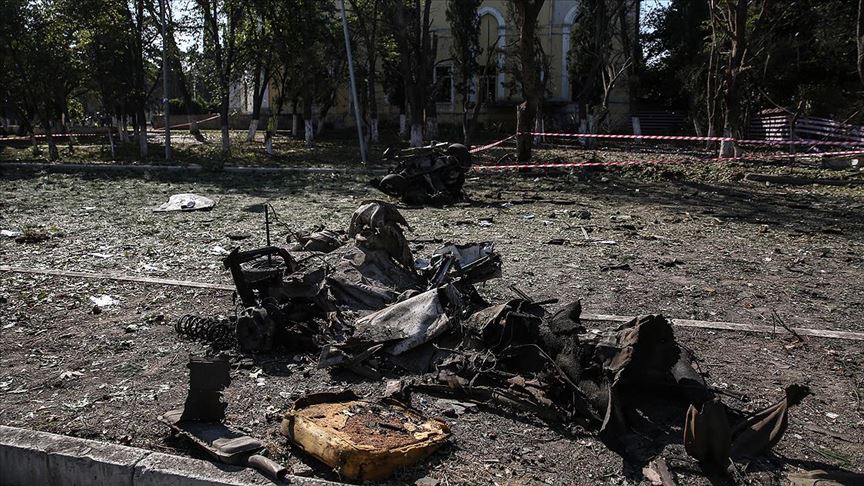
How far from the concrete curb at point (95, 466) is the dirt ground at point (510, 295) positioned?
179 mm

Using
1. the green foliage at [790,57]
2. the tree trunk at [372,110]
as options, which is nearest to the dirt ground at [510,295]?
the green foliage at [790,57]

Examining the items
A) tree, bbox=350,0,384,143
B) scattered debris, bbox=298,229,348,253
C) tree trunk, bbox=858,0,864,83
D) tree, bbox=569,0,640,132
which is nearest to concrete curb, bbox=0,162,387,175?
scattered debris, bbox=298,229,348,253

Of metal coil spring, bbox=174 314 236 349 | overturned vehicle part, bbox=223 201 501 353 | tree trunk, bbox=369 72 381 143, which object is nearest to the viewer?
overturned vehicle part, bbox=223 201 501 353

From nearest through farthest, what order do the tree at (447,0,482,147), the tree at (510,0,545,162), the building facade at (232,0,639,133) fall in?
the tree at (510,0,545,162), the tree at (447,0,482,147), the building facade at (232,0,639,133)

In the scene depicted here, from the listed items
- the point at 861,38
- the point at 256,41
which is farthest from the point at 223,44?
the point at 861,38

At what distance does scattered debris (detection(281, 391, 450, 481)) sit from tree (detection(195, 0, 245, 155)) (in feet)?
69.1

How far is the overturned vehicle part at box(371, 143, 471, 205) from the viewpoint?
1210 centimetres

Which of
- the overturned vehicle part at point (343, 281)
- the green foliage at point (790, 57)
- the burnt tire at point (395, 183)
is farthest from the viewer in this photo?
the green foliage at point (790, 57)

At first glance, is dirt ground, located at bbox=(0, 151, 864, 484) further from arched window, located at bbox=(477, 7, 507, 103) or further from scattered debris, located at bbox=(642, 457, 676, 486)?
arched window, located at bbox=(477, 7, 507, 103)

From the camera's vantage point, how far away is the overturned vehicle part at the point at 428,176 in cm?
1210

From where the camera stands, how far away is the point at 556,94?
37531mm

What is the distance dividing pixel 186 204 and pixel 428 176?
411 cm

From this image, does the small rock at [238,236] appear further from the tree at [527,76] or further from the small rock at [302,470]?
the tree at [527,76]

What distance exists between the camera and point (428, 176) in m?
12.2
